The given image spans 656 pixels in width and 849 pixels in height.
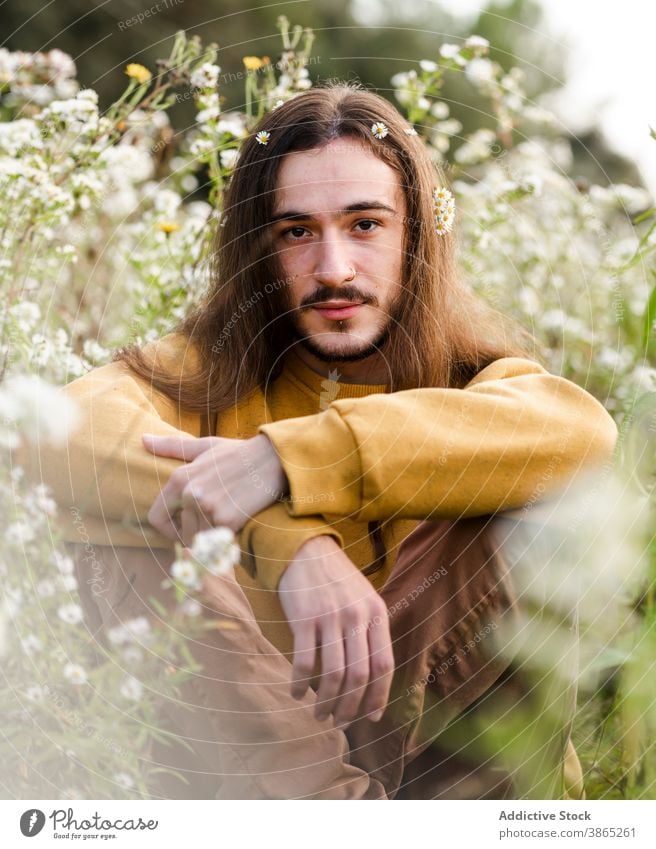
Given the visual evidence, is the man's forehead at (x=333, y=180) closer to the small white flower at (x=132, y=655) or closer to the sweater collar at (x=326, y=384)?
the sweater collar at (x=326, y=384)

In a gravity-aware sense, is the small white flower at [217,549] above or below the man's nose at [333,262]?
below

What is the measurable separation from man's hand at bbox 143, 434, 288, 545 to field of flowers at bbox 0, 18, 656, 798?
9 centimetres

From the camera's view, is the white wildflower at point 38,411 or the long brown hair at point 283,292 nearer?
the white wildflower at point 38,411

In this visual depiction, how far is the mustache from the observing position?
103 centimetres

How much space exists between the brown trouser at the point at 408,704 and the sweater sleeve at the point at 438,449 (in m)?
0.06

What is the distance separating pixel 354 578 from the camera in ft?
2.70

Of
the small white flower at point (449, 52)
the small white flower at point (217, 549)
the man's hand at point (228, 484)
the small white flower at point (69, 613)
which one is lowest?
the small white flower at point (69, 613)

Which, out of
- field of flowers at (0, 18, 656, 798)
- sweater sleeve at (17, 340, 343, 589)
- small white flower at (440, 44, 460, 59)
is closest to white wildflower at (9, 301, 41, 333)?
field of flowers at (0, 18, 656, 798)

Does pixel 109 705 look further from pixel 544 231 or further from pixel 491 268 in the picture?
pixel 544 231

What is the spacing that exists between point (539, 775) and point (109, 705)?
0.45 meters

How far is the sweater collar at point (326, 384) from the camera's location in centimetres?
112

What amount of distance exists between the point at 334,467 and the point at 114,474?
236 mm

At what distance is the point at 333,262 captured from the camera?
1.01 meters

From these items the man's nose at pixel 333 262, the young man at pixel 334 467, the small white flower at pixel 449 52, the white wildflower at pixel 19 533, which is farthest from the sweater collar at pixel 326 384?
the small white flower at pixel 449 52
